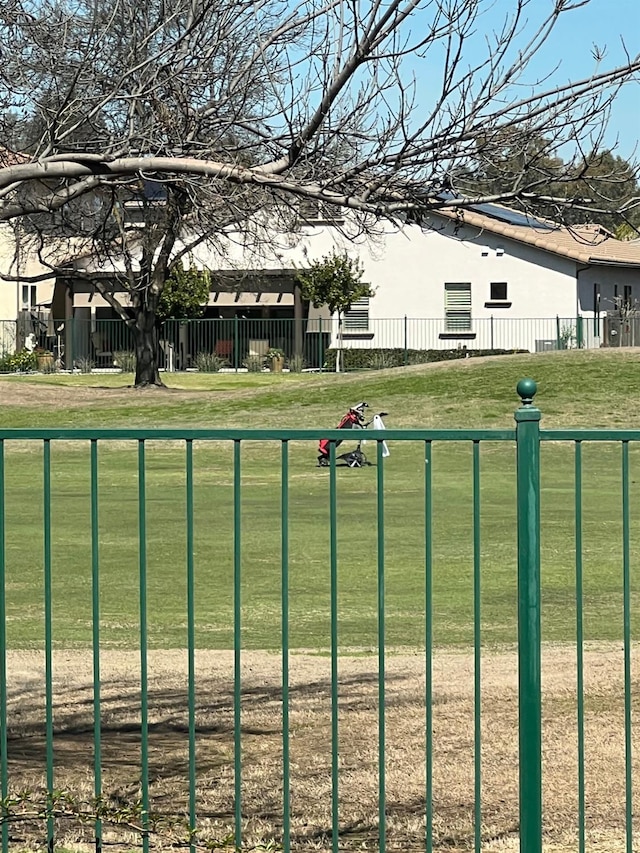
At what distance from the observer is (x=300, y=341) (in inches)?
2323

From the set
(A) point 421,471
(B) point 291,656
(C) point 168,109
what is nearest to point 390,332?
(A) point 421,471

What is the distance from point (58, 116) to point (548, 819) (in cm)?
391

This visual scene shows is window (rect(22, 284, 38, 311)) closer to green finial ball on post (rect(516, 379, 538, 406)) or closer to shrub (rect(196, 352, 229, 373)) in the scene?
shrub (rect(196, 352, 229, 373))

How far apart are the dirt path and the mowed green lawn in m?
1.09

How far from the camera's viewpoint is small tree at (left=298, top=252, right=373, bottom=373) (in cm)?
5484

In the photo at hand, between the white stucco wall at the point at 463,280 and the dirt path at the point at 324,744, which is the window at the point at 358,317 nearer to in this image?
the white stucco wall at the point at 463,280

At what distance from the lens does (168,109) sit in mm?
7137

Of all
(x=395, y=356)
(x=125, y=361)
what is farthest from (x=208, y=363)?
(x=395, y=356)

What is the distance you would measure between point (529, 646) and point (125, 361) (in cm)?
5240

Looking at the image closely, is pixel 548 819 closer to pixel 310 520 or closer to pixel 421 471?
pixel 310 520

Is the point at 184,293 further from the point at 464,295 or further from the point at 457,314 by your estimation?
the point at 464,295

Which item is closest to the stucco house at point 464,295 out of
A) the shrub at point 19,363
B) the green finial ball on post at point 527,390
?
the shrub at point 19,363

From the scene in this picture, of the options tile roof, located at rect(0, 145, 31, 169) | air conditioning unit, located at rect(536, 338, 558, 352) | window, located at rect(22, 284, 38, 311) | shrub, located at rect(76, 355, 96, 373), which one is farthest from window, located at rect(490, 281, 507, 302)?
tile roof, located at rect(0, 145, 31, 169)

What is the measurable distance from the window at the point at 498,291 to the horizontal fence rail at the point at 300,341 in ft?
2.34
